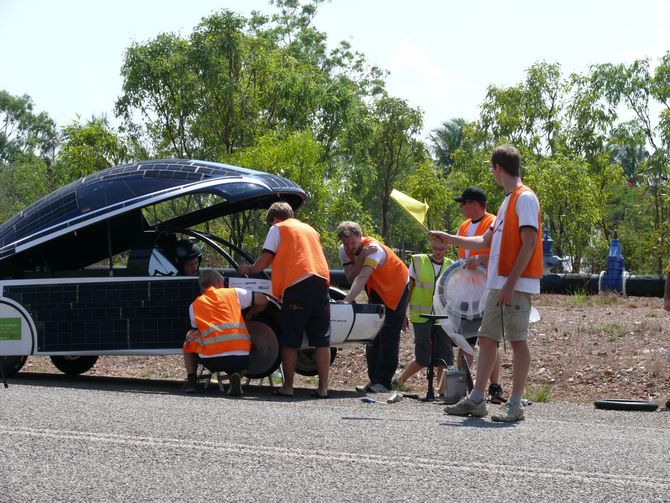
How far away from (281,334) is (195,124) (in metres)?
31.7

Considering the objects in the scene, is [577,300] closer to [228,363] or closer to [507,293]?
[228,363]

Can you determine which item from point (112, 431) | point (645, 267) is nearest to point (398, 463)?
point (112, 431)

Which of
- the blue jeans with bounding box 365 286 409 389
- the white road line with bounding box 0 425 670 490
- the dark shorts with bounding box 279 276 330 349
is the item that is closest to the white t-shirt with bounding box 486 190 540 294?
the white road line with bounding box 0 425 670 490

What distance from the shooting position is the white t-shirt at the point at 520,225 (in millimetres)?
8562

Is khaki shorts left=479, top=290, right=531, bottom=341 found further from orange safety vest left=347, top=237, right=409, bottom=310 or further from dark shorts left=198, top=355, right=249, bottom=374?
orange safety vest left=347, top=237, right=409, bottom=310

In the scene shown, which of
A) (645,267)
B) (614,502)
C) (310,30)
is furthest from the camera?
(310,30)

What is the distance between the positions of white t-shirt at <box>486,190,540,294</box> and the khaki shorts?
0.21ft

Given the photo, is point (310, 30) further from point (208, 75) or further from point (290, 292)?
point (290, 292)

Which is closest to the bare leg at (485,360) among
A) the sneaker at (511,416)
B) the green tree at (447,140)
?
the sneaker at (511,416)

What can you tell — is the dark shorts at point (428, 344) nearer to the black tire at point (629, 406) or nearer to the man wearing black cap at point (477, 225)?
the man wearing black cap at point (477, 225)

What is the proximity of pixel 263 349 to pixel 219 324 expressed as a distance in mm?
697

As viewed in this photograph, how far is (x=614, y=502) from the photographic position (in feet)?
18.1

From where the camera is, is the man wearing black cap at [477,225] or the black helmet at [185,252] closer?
the man wearing black cap at [477,225]

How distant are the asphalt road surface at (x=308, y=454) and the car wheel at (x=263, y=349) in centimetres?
169
